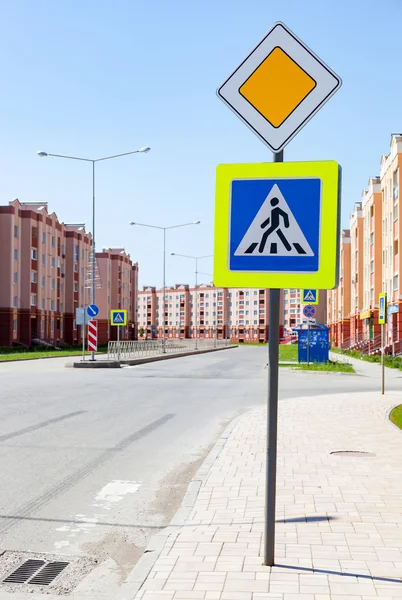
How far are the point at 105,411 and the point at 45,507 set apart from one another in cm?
714

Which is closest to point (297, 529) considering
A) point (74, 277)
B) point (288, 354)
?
point (288, 354)

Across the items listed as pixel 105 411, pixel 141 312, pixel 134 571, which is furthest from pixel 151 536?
pixel 141 312

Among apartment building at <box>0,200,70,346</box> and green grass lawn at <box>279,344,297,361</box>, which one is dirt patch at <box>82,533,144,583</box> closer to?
→ green grass lawn at <box>279,344,297,361</box>

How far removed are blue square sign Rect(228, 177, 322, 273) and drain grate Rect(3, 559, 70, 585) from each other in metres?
2.35

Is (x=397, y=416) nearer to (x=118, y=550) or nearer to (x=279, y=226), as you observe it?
(x=118, y=550)

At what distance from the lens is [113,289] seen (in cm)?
9975

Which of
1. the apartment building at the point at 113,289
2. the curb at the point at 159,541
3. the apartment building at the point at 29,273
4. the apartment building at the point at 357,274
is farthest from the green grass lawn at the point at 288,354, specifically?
the apartment building at the point at 113,289

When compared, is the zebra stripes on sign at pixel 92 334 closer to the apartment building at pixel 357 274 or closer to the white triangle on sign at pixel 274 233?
the white triangle on sign at pixel 274 233

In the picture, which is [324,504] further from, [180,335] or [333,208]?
[180,335]

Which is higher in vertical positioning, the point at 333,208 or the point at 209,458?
the point at 333,208

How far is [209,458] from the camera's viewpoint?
820 cm

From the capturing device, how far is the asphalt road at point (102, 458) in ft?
17.8

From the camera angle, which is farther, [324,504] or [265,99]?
[324,504]

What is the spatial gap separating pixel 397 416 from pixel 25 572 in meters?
8.71
